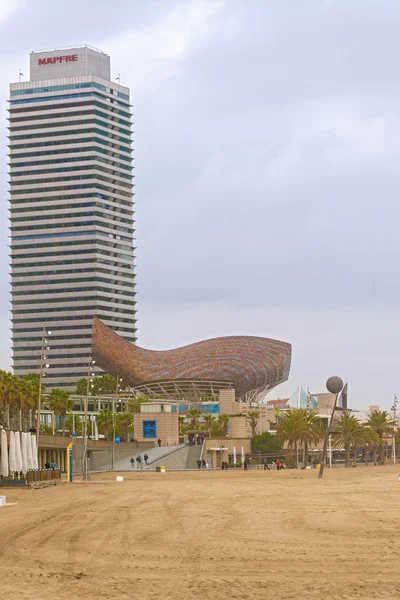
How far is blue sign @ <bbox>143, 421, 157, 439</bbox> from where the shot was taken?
4321 inches

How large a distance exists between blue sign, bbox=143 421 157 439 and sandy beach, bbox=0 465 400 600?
267 ft

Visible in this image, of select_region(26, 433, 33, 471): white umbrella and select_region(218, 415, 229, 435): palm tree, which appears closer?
select_region(26, 433, 33, 471): white umbrella

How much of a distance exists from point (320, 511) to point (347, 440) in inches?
3083

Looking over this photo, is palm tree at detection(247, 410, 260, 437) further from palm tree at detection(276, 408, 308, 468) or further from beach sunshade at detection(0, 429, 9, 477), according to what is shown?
beach sunshade at detection(0, 429, 9, 477)

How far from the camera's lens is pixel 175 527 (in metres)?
21.4

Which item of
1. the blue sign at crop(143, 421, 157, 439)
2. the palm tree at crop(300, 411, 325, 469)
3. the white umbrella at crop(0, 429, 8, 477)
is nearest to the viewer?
the white umbrella at crop(0, 429, 8, 477)

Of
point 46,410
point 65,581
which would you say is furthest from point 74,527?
point 46,410

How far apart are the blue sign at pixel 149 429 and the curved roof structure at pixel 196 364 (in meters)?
67.7

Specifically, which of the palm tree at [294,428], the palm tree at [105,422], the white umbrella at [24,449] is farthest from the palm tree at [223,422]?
the white umbrella at [24,449]

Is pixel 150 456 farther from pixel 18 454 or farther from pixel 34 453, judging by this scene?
pixel 18 454

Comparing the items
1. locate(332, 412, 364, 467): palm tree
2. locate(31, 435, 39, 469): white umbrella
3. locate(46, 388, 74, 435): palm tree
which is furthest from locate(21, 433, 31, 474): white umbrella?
locate(332, 412, 364, 467): palm tree

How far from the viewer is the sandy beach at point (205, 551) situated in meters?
13.5

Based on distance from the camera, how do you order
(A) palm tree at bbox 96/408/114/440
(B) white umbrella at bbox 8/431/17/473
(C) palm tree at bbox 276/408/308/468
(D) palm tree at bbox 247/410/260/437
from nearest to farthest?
1. (B) white umbrella at bbox 8/431/17/473
2. (C) palm tree at bbox 276/408/308/468
3. (A) palm tree at bbox 96/408/114/440
4. (D) palm tree at bbox 247/410/260/437

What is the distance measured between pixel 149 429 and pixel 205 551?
9384 cm
